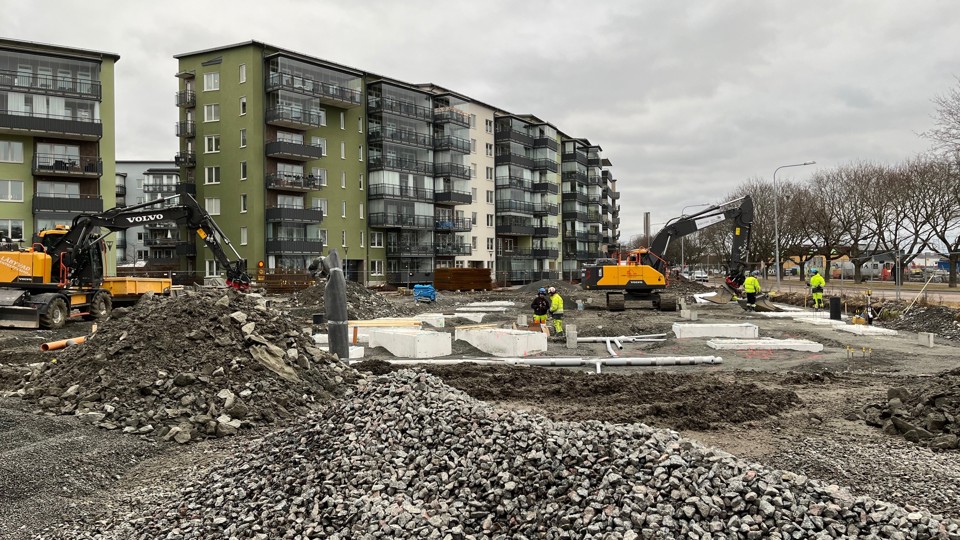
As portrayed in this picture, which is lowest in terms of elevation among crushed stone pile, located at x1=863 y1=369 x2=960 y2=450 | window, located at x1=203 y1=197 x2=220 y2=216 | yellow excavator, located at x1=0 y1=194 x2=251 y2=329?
crushed stone pile, located at x1=863 y1=369 x2=960 y2=450

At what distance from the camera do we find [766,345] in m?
18.6

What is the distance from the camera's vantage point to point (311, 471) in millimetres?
6859

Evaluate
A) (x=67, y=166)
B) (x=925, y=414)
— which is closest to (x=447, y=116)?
(x=67, y=166)

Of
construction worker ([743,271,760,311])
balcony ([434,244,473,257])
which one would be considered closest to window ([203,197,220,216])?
balcony ([434,244,473,257])

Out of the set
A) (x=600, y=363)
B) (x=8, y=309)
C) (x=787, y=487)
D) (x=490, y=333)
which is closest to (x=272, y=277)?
(x=8, y=309)

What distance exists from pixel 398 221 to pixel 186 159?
55.2 ft

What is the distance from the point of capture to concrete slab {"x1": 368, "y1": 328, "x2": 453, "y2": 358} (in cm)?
1767

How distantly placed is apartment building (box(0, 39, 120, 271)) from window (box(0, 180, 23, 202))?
0.05 metres

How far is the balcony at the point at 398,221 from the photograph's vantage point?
5644cm

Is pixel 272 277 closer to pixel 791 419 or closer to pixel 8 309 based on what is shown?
pixel 8 309

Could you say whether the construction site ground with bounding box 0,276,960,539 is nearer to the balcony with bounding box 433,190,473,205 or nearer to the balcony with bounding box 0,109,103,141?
the balcony with bounding box 0,109,103,141

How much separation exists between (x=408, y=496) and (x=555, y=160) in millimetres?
78647

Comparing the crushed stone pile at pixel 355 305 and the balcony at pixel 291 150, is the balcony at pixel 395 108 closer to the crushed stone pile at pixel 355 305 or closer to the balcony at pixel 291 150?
the balcony at pixel 291 150

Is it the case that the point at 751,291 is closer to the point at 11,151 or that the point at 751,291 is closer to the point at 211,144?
the point at 211,144
